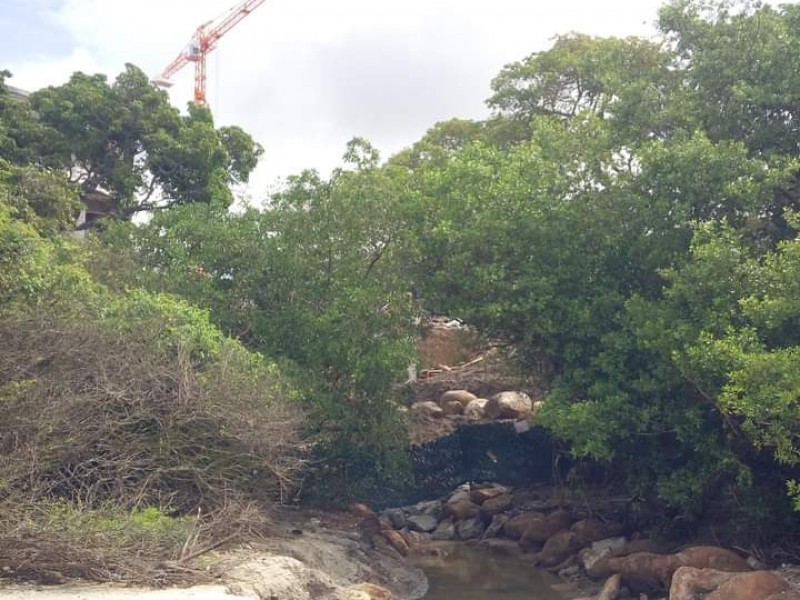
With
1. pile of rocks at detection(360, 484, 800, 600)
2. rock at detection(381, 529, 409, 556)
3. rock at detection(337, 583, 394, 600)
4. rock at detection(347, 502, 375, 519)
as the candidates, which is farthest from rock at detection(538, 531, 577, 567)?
rock at detection(337, 583, 394, 600)

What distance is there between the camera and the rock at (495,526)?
21.5m

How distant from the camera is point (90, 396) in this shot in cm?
1306

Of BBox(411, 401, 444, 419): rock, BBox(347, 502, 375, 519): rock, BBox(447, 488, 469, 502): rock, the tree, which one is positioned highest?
the tree

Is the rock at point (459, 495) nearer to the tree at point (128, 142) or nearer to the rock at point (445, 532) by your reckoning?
the rock at point (445, 532)

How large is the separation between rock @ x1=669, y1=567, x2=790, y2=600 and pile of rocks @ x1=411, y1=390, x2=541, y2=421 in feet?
31.2

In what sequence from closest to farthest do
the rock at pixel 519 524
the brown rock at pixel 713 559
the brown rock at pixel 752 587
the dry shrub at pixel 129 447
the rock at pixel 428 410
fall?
the dry shrub at pixel 129 447 < the brown rock at pixel 752 587 < the brown rock at pixel 713 559 < the rock at pixel 519 524 < the rock at pixel 428 410

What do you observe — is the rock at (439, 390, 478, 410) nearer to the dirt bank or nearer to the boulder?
the boulder

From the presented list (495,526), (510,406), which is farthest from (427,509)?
(510,406)

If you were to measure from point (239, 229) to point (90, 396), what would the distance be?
6.74 m

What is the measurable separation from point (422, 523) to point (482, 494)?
1.69 m

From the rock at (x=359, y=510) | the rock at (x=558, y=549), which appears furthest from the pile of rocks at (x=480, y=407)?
the rock at (x=558, y=549)

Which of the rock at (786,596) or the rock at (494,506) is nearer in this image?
the rock at (786,596)

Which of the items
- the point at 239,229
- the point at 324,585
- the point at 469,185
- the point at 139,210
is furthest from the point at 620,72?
the point at 139,210

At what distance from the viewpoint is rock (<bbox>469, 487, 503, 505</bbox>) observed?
22.8 m
